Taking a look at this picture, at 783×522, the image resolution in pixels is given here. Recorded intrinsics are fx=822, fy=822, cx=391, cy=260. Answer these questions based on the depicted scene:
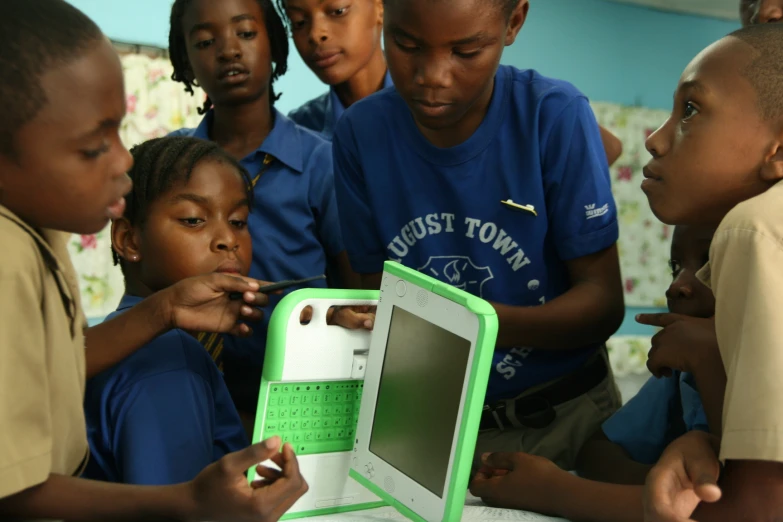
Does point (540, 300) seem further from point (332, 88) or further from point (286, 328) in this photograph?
point (332, 88)

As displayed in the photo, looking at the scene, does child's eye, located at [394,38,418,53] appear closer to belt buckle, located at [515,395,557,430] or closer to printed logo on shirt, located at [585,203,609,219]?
printed logo on shirt, located at [585,203,609,219]

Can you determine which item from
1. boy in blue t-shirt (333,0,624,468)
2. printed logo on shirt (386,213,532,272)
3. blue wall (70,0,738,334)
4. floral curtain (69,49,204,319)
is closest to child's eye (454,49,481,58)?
boy in blue t-shirt (333,0,624,468)

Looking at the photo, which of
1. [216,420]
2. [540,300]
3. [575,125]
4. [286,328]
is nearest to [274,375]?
[286,328]

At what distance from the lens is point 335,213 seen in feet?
4.99

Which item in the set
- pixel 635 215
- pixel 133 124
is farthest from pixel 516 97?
pixel 635 215

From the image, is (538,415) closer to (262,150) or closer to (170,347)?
(170,347)

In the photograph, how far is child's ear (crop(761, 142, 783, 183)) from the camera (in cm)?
94

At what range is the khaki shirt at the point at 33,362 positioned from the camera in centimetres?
72

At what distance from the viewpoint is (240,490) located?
32.5 inches

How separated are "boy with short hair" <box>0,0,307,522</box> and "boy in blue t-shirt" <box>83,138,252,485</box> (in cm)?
10

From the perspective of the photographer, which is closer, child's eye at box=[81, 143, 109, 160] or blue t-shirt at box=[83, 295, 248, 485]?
child's eye at box=[81, 143, 109, 160]

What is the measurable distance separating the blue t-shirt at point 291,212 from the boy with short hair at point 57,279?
600 millimetres

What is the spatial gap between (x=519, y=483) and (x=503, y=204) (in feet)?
1.33

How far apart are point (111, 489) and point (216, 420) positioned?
26 cm
